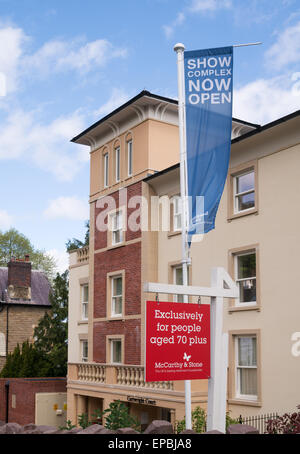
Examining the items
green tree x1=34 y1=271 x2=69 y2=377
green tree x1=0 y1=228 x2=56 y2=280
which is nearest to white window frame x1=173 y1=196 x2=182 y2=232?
green tree x1=34 y1=271 x2=69 y2=377

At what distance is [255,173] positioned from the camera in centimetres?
2153

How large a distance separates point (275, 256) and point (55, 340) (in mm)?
24226

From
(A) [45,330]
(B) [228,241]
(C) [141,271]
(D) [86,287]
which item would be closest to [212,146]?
(B) [228,241]

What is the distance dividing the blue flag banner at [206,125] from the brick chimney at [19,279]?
36010mm

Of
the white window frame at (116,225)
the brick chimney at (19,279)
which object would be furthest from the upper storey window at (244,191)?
the brick chimney at (19,279)

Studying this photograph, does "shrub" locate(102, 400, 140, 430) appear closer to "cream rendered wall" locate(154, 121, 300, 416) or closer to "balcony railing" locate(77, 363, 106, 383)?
"cream rendered wall" locate(154, 121, 300, 416)

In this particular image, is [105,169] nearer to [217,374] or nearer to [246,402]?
[246,402]

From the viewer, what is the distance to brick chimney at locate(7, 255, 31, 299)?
4872 centimetres

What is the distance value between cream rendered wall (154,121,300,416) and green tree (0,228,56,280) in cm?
5081

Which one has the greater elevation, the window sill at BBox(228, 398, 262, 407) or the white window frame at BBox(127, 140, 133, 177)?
the white window frame at BBox(127, 140, 133, 177)

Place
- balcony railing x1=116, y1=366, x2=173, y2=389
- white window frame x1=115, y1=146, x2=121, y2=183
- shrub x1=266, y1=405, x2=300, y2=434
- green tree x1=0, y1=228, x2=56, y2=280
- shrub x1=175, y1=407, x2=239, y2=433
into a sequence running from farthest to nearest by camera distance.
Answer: green tree x1=0, y1=228, x2=56, y2=280 → white window frame x1=115, y1=146, x2=121, y2=183 → balcony railing x1=116, y1=366, x2=173, y2=389 → shrub x1=175, y1=407, x2=239, y2=433 → shrub x1=266, y1=405, x2=300, y2=434

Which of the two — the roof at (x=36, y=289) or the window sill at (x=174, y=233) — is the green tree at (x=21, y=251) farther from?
the window sill at (x=174, y=233)

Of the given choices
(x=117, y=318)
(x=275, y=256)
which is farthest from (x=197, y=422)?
(x=117, y=318)
